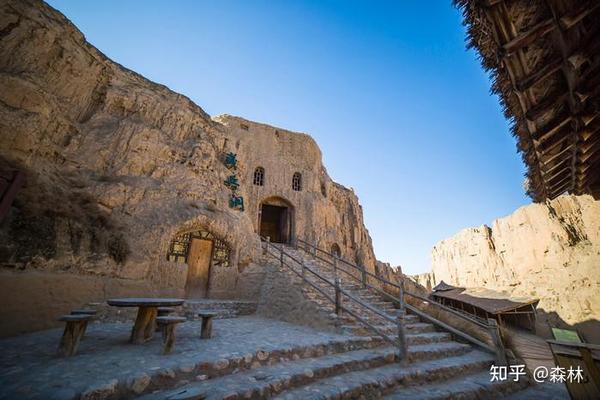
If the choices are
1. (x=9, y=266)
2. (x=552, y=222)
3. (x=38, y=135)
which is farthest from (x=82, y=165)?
(x=552, y=222)

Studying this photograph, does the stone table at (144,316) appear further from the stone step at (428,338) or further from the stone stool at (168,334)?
the stone step at (428,338)

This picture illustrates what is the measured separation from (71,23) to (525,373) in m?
16.9

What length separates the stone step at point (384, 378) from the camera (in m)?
3.58

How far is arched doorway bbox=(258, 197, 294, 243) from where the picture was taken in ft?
54.2

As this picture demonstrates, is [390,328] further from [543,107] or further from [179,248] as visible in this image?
[179,248]

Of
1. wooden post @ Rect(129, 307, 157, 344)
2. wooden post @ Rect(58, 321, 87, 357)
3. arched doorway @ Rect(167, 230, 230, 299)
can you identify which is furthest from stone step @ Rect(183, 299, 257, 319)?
wooden post @ Rect(58, 321, 87, 357)

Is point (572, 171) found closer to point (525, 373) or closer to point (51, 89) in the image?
point (525, 373)

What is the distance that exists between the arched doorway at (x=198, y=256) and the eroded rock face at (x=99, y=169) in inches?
11.7

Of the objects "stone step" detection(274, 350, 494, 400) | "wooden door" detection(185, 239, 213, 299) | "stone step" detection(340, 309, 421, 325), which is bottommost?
"stone step" detection(274, 350, 494, 400)

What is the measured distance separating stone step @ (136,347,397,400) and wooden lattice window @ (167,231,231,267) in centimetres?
613

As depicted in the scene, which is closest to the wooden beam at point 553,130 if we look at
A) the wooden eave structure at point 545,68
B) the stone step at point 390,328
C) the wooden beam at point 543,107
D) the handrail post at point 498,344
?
the wooden eave structure at point 545,68

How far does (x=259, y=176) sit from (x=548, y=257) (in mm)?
23575

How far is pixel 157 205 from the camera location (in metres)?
8.82

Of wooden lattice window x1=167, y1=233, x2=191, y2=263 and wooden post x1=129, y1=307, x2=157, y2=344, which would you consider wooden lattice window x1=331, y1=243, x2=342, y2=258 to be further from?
wooden post x1=129, y1=307, x2=157, y2=344
